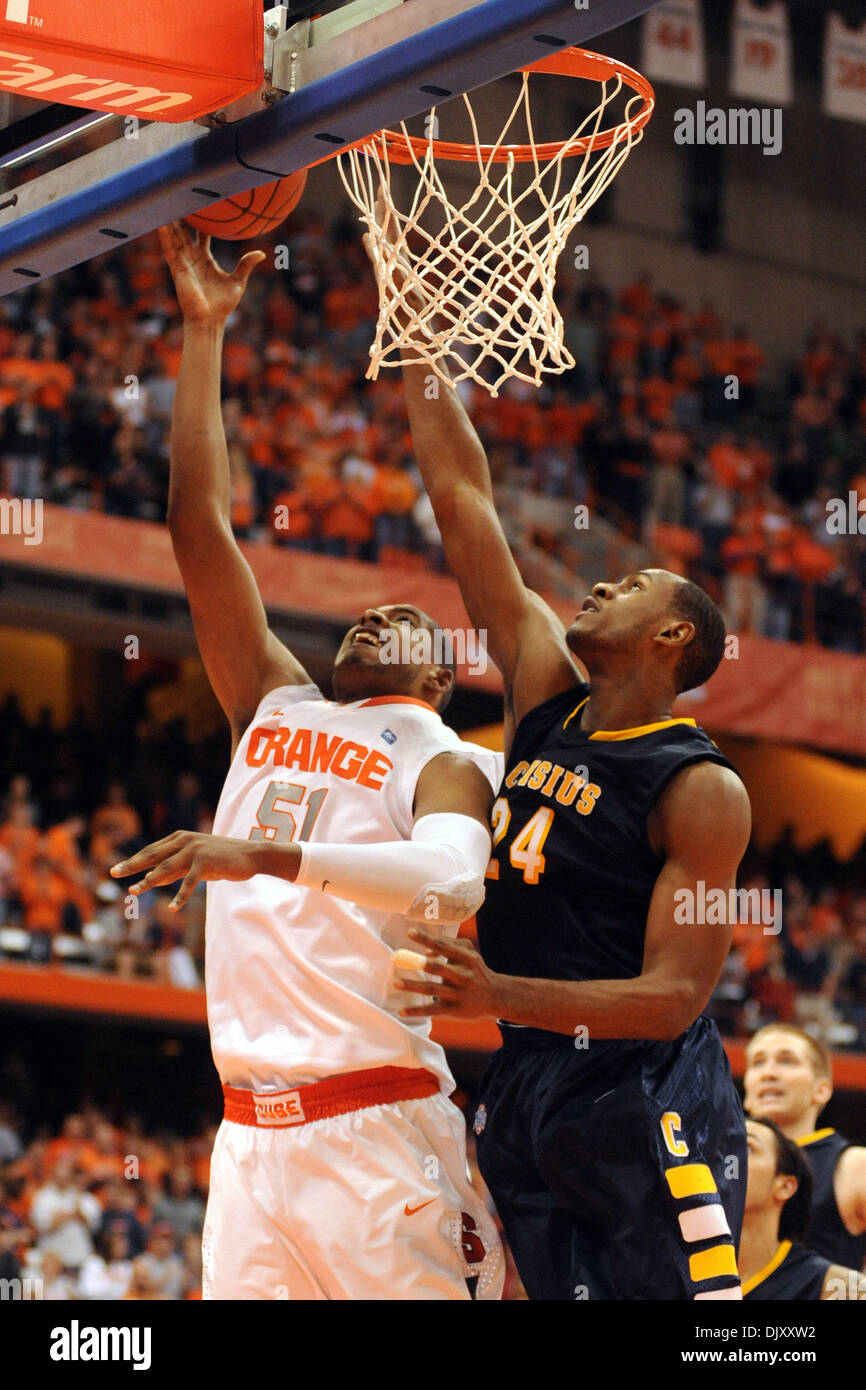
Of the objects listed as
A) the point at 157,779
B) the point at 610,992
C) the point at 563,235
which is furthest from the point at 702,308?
the point at 610,992

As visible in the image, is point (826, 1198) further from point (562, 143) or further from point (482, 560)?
point (562, 143)

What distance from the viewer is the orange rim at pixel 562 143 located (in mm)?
4155

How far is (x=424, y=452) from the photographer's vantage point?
14.4ft

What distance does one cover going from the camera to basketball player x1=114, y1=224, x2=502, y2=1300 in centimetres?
360

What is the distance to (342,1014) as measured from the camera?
12.3 ft

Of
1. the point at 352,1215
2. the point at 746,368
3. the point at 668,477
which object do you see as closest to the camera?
the point at 352,1215

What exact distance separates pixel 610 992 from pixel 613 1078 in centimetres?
24

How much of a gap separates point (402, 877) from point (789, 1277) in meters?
2.30

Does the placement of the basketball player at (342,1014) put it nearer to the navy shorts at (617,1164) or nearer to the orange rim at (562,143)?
the navy shorts at (617,1164)

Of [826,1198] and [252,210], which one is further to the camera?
[826,1198]

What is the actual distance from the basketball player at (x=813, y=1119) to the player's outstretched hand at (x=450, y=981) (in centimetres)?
249

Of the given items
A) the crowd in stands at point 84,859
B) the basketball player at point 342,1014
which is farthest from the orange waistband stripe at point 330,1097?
the crowd in stands at point 84,859

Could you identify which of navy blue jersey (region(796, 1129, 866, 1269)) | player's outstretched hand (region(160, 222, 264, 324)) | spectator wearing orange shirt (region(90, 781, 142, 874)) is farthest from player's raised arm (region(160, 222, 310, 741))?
spectator wearing orange shirt (region(90, 781, 142, 874))

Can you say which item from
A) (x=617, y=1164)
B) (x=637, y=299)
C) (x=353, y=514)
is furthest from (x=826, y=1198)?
(x=637, y=299)
